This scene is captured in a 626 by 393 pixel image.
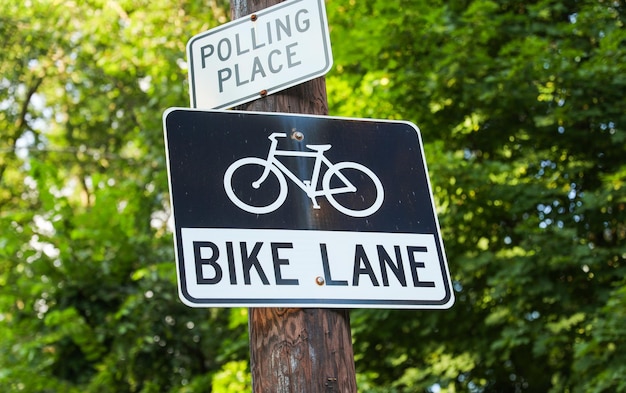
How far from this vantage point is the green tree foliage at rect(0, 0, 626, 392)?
6.89m

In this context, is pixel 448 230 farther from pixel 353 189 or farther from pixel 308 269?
pixel 308 269

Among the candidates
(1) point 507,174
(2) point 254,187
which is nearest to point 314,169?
(2) point 254,187

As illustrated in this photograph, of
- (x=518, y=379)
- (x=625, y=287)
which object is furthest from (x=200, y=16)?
(x=625, y=287)

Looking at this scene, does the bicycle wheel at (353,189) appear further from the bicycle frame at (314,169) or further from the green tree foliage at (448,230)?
the green tree foliage at (448,230)

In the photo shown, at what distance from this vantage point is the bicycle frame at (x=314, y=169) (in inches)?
87.6

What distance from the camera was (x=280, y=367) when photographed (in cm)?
209

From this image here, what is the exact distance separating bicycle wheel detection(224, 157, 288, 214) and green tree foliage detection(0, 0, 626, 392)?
436 centimetres

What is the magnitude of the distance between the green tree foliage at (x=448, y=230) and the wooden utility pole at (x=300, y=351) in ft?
14.1

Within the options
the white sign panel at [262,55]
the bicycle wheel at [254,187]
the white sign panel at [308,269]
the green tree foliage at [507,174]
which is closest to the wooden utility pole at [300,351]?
Result: the white sign panel at [308,269]

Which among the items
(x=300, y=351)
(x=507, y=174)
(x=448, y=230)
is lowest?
(x=448, y=230)

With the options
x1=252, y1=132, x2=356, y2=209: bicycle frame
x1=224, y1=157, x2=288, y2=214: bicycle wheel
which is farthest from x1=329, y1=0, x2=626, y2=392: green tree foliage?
x1=224, y1=157, x2=288, y2=214: bicycle wheel

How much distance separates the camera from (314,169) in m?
2.27

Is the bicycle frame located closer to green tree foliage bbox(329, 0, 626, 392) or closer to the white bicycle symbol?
the white bicycle symbol

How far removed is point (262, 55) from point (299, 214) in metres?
0.61
